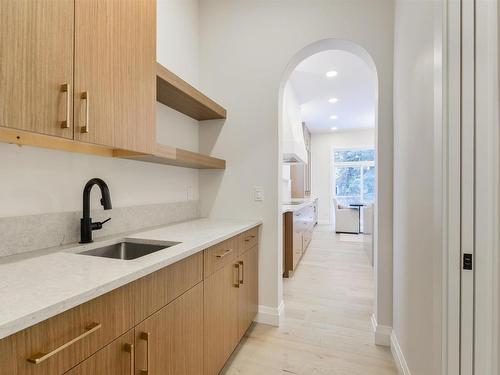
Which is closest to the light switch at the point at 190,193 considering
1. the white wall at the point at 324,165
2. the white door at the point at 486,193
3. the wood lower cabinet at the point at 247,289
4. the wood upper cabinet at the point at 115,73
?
the wood lower cabinet at the point at 247,289

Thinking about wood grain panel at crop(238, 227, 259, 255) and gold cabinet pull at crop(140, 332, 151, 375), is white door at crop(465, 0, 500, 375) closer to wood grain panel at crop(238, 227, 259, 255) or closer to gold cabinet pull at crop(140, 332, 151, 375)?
gold cabinet pull at crop(140, 332, 151, 375)

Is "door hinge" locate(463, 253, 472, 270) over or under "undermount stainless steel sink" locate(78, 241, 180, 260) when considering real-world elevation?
over

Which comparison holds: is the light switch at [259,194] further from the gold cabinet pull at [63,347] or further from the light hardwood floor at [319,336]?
the gold cabinet pull at [63,347]

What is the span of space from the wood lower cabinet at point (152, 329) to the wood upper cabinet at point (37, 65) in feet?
2.09

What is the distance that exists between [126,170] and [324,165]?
751 centimetres

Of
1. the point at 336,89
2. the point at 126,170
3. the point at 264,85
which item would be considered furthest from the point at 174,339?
the point at 336,89

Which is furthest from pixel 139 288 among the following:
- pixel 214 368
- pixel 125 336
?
pixel 214 368

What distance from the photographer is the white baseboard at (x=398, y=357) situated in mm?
1607

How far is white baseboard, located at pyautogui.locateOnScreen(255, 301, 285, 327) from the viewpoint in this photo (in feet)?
7.52

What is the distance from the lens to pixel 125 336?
0.91 m

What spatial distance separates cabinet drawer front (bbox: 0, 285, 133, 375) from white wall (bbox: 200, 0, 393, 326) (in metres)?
1.56

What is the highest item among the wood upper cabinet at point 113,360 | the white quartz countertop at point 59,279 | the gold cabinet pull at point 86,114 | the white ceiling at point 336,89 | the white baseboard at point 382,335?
the white ceiling at point 336,89

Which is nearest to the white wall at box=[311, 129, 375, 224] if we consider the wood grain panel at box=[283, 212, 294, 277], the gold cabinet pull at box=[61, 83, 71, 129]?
the wood grain panel at box=[283, 212, 294, 277]

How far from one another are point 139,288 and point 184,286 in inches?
11.9
